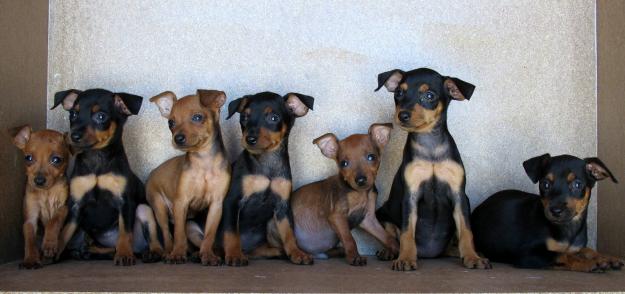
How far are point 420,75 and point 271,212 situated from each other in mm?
1698

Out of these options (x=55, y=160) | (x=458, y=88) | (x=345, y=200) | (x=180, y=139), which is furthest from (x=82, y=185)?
(x=458, y=88)

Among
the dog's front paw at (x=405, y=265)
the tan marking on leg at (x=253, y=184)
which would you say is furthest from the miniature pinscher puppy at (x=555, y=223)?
the tan marking on leg at (x=253, y=184)

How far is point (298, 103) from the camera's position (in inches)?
255

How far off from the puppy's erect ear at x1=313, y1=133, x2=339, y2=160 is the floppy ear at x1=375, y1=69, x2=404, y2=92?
58 cm

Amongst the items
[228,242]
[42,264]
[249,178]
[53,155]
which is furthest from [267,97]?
[42,264]

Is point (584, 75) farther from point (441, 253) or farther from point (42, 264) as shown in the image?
point (42, 264)

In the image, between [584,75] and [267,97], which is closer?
[267,97]

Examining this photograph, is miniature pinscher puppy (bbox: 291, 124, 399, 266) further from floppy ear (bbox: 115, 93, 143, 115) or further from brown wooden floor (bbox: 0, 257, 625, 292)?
floppy ear (bbox: 115, 93, 143, 115)

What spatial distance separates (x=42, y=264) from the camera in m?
5.82

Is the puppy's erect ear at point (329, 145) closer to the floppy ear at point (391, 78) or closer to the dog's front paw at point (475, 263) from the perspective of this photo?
the floppy ear at point (391, 78)

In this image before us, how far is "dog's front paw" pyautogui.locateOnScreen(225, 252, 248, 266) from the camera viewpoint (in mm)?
5836

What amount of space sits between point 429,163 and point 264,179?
1.37 meters

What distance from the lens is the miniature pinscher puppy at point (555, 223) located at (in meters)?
5.61

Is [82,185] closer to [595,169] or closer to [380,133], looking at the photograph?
[380,133]
